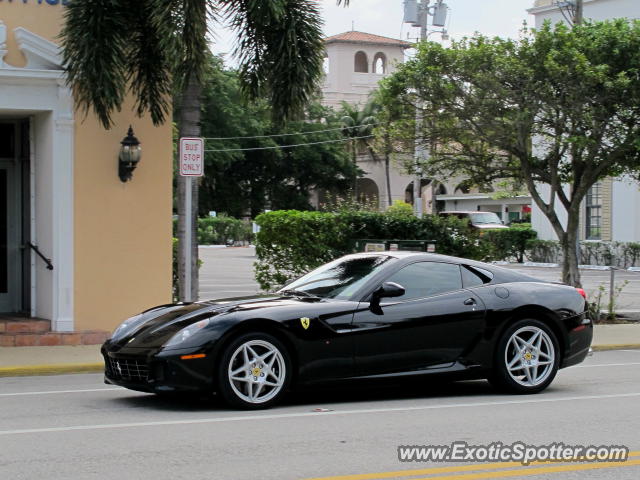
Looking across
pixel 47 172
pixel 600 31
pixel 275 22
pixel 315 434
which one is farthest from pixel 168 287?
pixel 600 31

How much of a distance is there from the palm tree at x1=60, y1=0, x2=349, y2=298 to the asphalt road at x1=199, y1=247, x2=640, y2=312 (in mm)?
8660

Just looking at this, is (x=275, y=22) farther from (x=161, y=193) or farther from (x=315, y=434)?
(x=315, y=434)

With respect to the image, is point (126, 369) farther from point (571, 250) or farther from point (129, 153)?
point (571, 250)

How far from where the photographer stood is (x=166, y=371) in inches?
337

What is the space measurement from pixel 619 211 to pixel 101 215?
31.7 meters

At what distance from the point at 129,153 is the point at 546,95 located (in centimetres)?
802

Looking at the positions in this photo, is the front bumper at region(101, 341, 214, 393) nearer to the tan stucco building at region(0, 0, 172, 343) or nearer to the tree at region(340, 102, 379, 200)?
the tan stucco building at region(0, 0, 172, 343)

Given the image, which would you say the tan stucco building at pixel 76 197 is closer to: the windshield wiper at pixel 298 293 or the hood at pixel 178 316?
the hood at pixel 178 316

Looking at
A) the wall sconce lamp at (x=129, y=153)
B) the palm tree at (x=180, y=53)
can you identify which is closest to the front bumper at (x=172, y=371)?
the palm tree at (x=180, y=53)

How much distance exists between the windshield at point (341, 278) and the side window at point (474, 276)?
75 cm

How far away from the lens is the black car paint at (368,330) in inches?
340

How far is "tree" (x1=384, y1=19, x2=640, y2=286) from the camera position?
59.5 feet

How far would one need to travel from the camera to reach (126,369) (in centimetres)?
895

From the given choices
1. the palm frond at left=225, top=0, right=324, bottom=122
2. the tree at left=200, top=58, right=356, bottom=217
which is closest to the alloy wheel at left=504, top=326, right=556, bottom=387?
the palm frond at left=225, top=0, right=324, bottom=122
